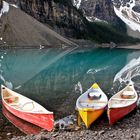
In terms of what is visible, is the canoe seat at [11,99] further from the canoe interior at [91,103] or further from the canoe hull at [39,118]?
the canoe interior at [91,103]

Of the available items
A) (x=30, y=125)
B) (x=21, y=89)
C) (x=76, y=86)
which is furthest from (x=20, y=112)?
(x=76, y=86)

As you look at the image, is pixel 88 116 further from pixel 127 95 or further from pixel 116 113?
pixel 127 95

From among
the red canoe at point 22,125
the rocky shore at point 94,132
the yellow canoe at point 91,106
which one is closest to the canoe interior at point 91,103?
the yellow canoe at point 91,106

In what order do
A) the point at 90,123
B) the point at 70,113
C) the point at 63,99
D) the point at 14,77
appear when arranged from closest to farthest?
the point at 90,123
the point at 70,113
the point at 63,99
the point at 14,77

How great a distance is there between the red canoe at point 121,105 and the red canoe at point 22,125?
6.66 meters

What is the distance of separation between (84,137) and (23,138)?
478 centimetres

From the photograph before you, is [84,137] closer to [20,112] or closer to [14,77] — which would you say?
[20,112]

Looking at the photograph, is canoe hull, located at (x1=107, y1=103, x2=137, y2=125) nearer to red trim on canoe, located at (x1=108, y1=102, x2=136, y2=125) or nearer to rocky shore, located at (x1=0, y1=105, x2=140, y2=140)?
red trim on canoe, located at (x1=108, y1=102, x2=136, y2=125)

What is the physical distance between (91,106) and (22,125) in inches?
263

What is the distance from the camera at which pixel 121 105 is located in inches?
1543

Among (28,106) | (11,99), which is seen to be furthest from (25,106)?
(11,99)

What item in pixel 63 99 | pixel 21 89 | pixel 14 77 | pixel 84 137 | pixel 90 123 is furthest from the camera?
pixel 14 77

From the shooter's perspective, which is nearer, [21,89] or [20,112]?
[20,112]

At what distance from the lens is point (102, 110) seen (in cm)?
3759
